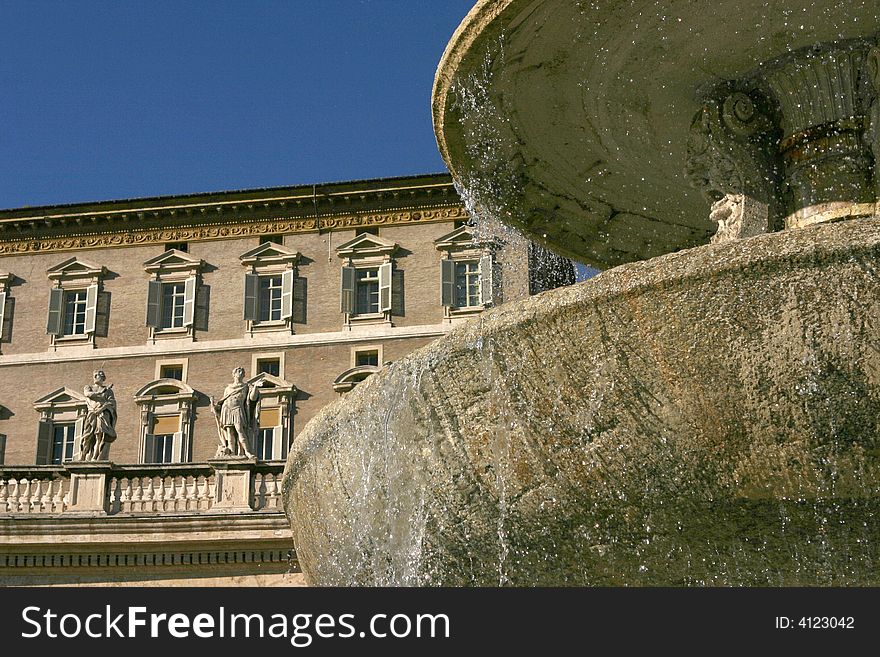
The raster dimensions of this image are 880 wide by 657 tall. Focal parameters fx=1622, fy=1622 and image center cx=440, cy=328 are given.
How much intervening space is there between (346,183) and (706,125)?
3242 cm

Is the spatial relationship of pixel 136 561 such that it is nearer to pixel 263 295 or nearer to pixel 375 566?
pixel 263 295

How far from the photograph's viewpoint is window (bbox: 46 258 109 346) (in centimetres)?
4041

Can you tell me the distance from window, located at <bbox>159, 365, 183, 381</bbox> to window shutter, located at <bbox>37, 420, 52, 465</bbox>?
3000 millimetres

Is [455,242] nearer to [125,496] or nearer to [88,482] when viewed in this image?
[125,496]

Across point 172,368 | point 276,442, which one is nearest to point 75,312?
→ point 172,368

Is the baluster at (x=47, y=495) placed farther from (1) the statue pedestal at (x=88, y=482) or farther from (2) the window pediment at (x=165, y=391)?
(2) the window pediment at (x=165, y=391)

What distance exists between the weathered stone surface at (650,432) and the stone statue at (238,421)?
19.2 meters

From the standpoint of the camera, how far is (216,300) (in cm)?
4019

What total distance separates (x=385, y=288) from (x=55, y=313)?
846 centimetres

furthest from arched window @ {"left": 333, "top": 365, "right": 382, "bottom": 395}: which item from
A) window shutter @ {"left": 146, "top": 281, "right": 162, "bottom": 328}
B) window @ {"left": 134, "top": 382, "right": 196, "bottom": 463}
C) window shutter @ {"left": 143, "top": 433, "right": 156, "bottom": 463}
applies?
window shutter @ {"left": 146, "top": 281, "right": 162, "bottom": 328}

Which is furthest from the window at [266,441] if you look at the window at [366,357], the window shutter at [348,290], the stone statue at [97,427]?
the stone statue at [97,427]

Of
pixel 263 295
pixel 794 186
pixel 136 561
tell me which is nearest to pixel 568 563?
pixel 794 186

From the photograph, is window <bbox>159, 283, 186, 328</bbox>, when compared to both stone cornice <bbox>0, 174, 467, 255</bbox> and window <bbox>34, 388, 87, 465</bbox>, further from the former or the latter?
window <bbox>34, 388, 87, 465</bbox>

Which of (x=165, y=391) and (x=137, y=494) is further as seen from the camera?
(x=165, y=391)
